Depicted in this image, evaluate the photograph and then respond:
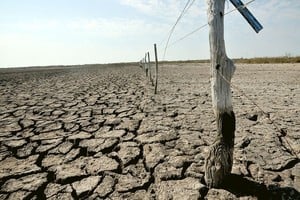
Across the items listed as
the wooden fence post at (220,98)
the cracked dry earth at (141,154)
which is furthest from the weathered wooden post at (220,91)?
the cracked dry earth at (141,154)

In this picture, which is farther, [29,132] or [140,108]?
[140,108]

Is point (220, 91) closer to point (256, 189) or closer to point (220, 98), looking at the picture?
point (220, 98)

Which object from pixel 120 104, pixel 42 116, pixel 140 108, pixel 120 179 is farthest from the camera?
pixel 120 104

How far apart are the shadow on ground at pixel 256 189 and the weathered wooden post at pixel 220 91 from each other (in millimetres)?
97

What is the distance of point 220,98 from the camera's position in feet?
5.31

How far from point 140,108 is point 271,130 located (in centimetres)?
223

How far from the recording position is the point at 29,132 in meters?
3.21

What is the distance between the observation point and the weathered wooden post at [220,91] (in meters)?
1.50

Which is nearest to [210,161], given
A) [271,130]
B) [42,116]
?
[271,130]

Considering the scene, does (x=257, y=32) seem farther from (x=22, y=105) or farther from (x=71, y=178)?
(x=22, y=105)

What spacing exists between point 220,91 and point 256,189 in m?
0.73

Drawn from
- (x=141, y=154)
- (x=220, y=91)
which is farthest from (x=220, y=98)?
(x=141, y=154)

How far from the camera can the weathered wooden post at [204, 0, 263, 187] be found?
4.93 ft

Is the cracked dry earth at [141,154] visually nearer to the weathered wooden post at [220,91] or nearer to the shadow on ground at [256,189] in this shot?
the shadow on ground at [256,189]
